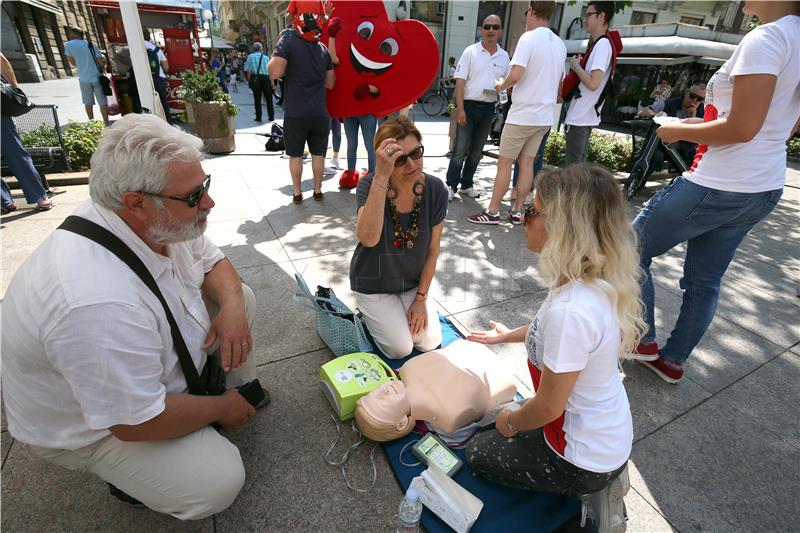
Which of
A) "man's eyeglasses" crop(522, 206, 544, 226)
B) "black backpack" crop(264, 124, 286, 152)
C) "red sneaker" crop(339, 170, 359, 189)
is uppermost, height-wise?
"man's eyeglasses" crop(522, 206, 544, 226)

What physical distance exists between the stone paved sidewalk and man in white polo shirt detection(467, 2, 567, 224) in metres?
0.88

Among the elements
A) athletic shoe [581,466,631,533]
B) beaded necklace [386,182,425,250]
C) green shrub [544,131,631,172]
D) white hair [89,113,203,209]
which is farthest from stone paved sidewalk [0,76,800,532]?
green shrub [544,131,631,172]

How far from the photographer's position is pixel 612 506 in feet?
4.85

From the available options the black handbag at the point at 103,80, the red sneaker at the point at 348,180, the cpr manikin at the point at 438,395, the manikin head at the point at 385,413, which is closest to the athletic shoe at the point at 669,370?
the cpr manikin at the point at 438,395

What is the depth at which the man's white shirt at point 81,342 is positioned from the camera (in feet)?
3.86

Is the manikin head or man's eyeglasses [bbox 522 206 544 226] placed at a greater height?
man's eyeglasses [bbox 522 206 544 226]

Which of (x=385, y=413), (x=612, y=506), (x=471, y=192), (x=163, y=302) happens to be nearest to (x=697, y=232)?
(x=612, y=506)

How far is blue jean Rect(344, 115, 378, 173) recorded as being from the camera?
5.46 metres

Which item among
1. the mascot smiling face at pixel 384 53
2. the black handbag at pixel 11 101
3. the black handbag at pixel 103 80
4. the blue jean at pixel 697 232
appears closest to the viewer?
the blue jean at pixel 697 232

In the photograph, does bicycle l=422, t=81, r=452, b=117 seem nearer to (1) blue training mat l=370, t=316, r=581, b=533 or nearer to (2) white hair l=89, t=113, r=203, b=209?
(2) white hair l=89, t=113, r=203, b=209

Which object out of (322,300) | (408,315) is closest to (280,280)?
(322,300)

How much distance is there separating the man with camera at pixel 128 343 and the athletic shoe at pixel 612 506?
1.42 meters

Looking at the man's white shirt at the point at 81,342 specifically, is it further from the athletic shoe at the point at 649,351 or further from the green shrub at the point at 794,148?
the green shrub at the point at 794,148

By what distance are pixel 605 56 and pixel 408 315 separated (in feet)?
12.0
